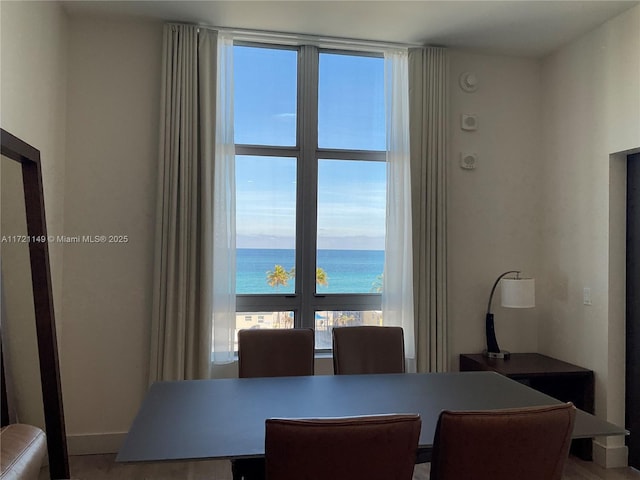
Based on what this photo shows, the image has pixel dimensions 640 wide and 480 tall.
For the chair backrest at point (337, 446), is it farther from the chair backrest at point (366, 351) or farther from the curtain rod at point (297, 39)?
the curtain rod at point (297, 39)

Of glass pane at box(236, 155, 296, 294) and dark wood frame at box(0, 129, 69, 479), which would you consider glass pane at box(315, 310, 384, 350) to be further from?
dark wood frame at box(0, 129, 69, 479)

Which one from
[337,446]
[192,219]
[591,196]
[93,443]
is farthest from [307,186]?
[337,446]

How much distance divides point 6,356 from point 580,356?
12.1 ft

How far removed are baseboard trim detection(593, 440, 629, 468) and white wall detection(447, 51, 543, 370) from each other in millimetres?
882

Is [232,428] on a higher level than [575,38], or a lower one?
lower

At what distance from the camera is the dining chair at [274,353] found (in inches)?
102

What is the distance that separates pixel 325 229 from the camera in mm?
3660

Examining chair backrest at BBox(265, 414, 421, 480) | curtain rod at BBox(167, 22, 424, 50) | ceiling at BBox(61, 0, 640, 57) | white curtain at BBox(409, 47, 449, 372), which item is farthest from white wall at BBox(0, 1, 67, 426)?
white curtain at BBox(409, 47, 449, 372)

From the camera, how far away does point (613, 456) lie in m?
3.19

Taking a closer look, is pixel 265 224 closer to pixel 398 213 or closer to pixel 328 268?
pixel 328 268

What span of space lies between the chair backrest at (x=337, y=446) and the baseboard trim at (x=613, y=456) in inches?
103

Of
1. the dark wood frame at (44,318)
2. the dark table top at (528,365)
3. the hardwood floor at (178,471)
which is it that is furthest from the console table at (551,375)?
the dark wood frame at (44,318)

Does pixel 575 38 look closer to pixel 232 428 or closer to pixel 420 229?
pixel 420 229

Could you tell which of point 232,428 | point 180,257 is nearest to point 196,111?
point 180,257
